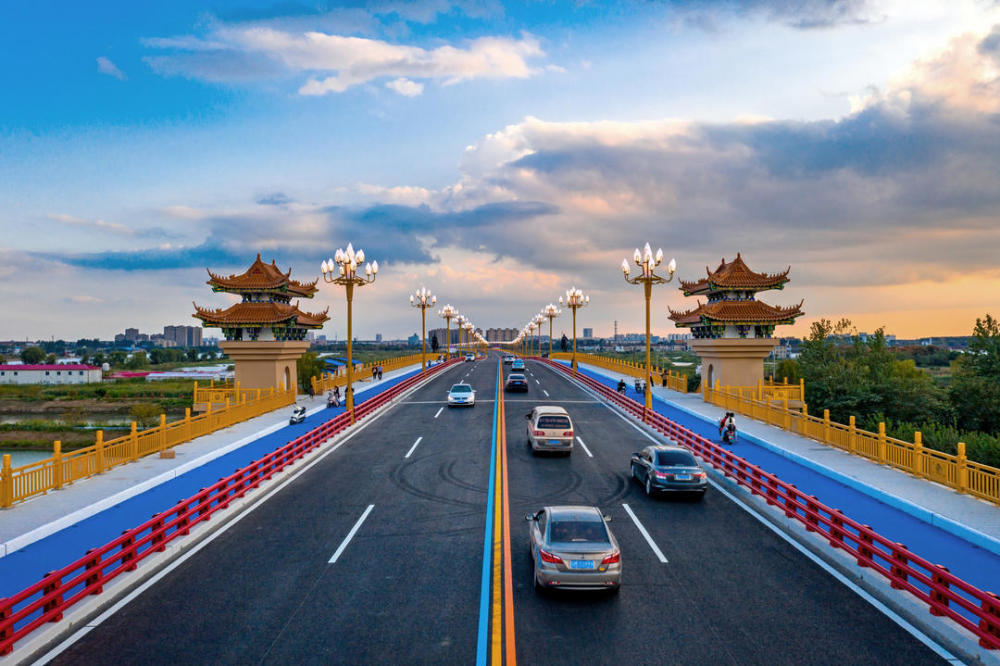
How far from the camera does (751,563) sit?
11.5m

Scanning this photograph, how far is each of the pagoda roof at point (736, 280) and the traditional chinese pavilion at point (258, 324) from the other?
90.6 ft

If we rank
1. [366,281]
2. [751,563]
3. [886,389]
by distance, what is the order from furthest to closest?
[886,389]
[366,281]
[751,563]

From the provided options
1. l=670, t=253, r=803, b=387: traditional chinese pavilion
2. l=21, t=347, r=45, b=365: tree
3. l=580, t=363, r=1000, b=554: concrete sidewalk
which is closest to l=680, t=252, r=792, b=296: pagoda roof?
l=670, t=253, r=803, b=387: traditional chinese pavilion

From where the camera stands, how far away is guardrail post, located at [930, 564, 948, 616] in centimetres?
899

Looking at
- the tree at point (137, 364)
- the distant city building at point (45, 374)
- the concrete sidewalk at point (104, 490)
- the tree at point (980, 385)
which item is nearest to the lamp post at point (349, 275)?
the concrete sidewalk at point (104, 490)

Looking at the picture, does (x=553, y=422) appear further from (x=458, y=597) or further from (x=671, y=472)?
(x=458, y=597)

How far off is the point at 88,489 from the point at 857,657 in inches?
703

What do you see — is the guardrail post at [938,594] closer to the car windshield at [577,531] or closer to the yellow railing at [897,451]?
the car windshield at [577,531]

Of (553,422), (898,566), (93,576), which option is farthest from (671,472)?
(93,576)

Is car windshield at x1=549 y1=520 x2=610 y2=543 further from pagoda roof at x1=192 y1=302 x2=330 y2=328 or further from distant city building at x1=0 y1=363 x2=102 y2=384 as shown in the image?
distant city building at x1=0 y1=363 x2=102 y2=384

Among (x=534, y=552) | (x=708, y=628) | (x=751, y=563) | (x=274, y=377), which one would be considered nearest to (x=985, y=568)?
(x=751, y=563)

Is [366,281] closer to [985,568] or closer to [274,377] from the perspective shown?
[274,377]

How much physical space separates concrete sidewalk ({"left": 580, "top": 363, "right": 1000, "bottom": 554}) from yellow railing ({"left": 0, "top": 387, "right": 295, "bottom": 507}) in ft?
68.9

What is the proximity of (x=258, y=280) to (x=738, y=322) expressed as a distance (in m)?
31.0
